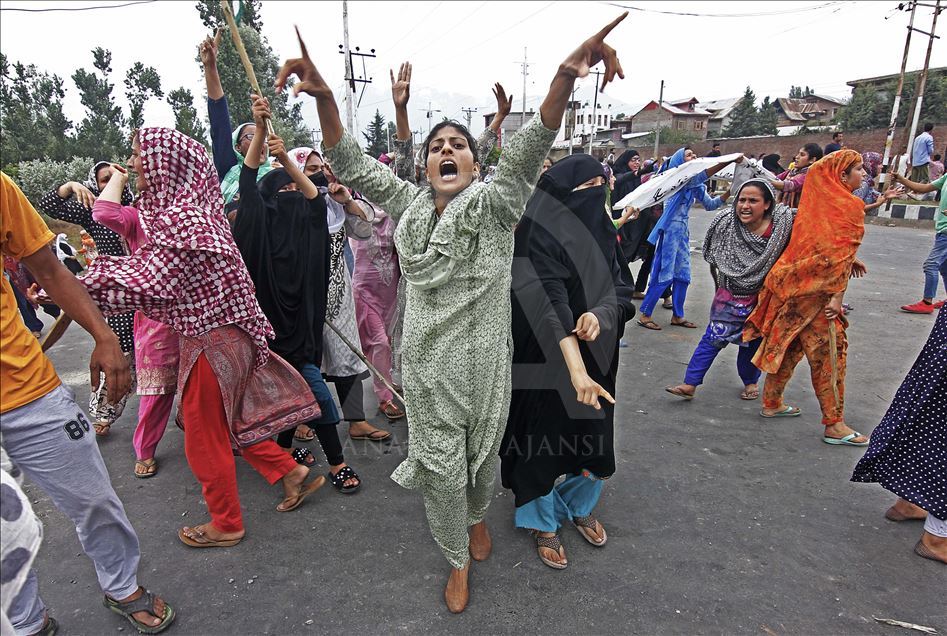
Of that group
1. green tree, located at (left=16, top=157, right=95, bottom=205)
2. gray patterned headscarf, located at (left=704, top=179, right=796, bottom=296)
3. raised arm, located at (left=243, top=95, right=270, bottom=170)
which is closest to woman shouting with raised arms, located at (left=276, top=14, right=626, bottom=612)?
raised arm, located at (left=243, top=95, right=270, bottom=170)

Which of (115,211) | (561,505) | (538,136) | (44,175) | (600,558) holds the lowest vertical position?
(600,558)

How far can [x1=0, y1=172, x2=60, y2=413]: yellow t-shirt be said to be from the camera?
60.7 inches

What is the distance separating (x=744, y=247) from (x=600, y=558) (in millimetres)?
2554

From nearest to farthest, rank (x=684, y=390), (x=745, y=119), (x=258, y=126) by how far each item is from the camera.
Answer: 1. (x=258, y=126)
2. (x=684, y=390)
3. (x=745, y=119)

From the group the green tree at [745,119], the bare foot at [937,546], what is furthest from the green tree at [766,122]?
the bare foot at [937,546]

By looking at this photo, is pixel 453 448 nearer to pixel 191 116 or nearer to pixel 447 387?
pixel 447 387

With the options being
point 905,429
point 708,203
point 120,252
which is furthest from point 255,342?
point 708,203

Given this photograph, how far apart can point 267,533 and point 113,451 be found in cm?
159

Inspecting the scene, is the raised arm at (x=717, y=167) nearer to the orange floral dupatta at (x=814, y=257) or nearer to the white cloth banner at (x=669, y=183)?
the white cloth banner at (x=669, y=183)

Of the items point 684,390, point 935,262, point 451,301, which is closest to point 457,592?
point 451,301

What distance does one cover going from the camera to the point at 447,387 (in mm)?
1987

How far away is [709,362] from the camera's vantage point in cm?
389

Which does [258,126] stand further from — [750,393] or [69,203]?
[750,393]

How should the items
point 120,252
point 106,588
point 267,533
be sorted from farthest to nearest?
point 120,252 → point 267,533 → point 106,588
